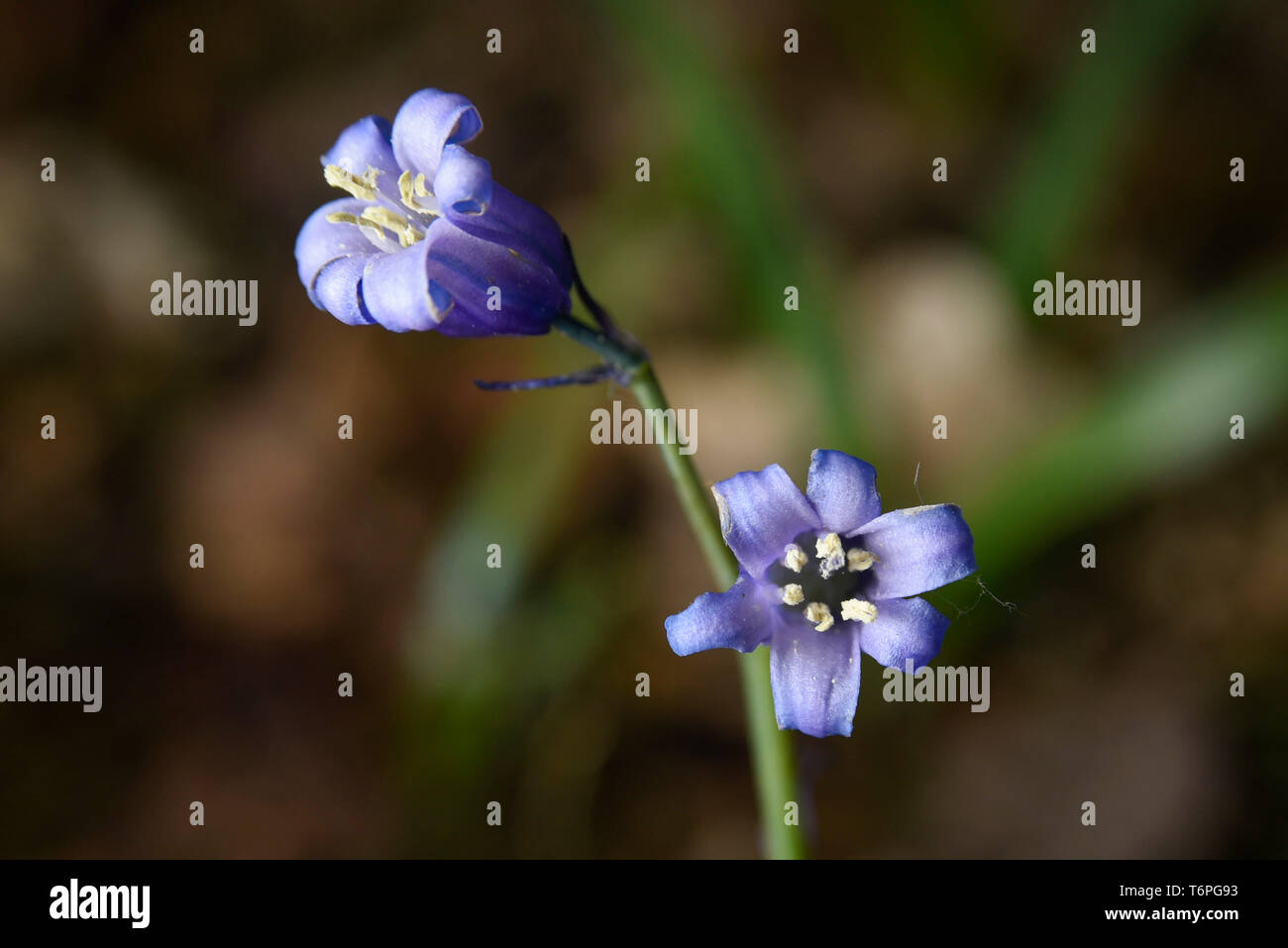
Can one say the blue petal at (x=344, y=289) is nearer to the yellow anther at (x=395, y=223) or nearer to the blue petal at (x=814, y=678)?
the yellow anther at (x=395, y=223)

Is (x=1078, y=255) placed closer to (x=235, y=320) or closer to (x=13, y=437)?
(x=235, y=320)

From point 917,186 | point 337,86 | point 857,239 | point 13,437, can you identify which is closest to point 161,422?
point 13,437

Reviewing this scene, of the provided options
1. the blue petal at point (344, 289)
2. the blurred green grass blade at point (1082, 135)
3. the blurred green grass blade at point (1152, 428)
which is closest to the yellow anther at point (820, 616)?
the blue petal at point (344, 289)
